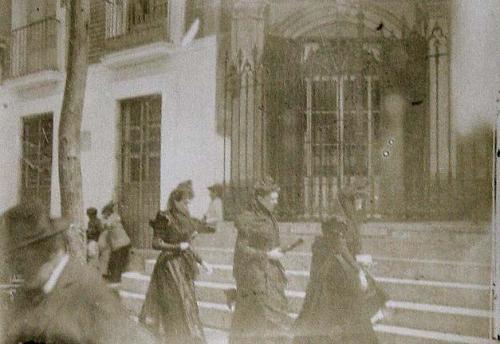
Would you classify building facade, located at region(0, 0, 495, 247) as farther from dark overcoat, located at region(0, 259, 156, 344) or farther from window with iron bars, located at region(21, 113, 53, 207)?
dark overcoat, located at region(0, 259, 156, 344)

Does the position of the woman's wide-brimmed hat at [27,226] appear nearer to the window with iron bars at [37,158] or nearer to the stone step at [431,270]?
the window with iron bars at [37,158]

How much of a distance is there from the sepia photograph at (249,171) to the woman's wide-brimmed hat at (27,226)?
10 mm

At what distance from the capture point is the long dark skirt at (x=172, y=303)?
7.82ft

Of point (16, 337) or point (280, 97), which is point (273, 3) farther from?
point (16, 337)

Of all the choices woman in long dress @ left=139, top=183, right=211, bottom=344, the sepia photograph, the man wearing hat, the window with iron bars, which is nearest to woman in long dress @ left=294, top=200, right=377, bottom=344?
the sepia photograph

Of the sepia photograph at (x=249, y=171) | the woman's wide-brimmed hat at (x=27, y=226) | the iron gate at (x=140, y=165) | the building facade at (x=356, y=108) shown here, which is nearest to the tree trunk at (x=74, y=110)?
the sepia photograph at (x=249, y=171)

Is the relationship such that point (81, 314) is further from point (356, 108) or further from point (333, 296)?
point (356, 108)

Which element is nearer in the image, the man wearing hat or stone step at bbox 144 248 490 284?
stone step at bbox 144 248 490 284

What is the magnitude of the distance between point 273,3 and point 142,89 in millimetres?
698

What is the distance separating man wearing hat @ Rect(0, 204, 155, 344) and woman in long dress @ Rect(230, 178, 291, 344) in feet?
1.45

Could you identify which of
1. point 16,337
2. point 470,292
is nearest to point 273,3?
point 470,292

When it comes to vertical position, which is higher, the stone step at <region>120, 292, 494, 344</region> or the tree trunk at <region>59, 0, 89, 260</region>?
the tree trunk at <region>59, 0, 89, 260</region>

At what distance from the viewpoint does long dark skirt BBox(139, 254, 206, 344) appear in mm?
2383

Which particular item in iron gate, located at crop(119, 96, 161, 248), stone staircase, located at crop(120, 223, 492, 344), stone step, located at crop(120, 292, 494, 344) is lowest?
stone step, located at crop(120, 292, 494, 344)
